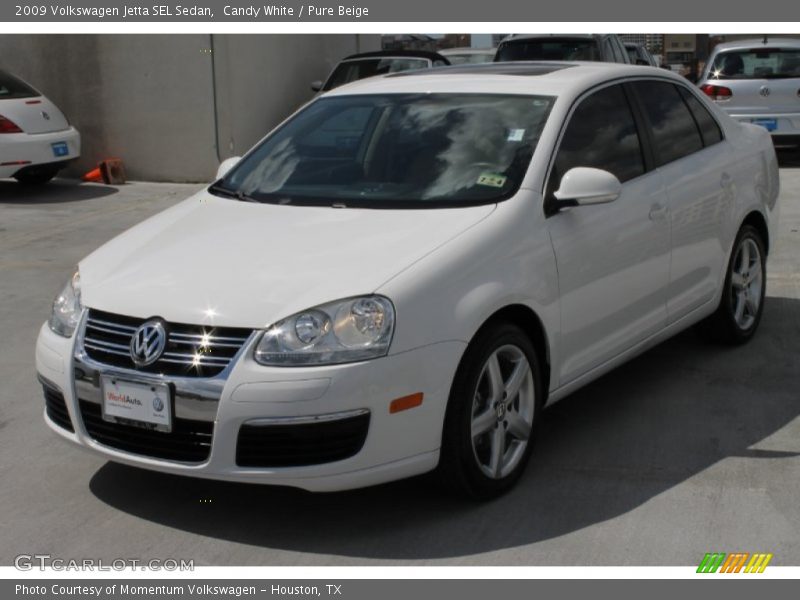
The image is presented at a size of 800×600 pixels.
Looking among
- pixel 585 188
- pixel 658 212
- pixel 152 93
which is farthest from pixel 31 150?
pixel 585 188

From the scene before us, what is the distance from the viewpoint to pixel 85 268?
16.2ft

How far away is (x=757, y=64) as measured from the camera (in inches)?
607

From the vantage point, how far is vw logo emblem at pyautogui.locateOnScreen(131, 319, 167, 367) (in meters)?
4.30

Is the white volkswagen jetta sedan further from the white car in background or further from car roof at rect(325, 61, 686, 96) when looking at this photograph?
the white car in background

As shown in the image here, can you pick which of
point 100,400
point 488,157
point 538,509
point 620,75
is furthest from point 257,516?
point 620,75

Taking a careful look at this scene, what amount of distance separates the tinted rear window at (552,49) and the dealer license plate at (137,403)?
12.6 metres

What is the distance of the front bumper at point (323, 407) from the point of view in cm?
415

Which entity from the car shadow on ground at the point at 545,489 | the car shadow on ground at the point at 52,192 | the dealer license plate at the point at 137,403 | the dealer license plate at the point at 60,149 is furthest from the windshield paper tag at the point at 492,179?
the dealer license plate at the point at 60,149

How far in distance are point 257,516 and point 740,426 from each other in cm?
229

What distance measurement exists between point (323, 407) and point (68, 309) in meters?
1.23

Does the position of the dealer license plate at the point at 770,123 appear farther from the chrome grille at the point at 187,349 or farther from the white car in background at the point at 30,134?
the chrome grille at the point at 187,349

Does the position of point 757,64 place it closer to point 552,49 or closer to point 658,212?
point 552,49

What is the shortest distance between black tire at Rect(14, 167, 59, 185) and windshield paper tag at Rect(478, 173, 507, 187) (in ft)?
31.4

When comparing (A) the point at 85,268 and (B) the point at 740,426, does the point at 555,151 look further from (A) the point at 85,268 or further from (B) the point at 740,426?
(A) the point at 85,268
